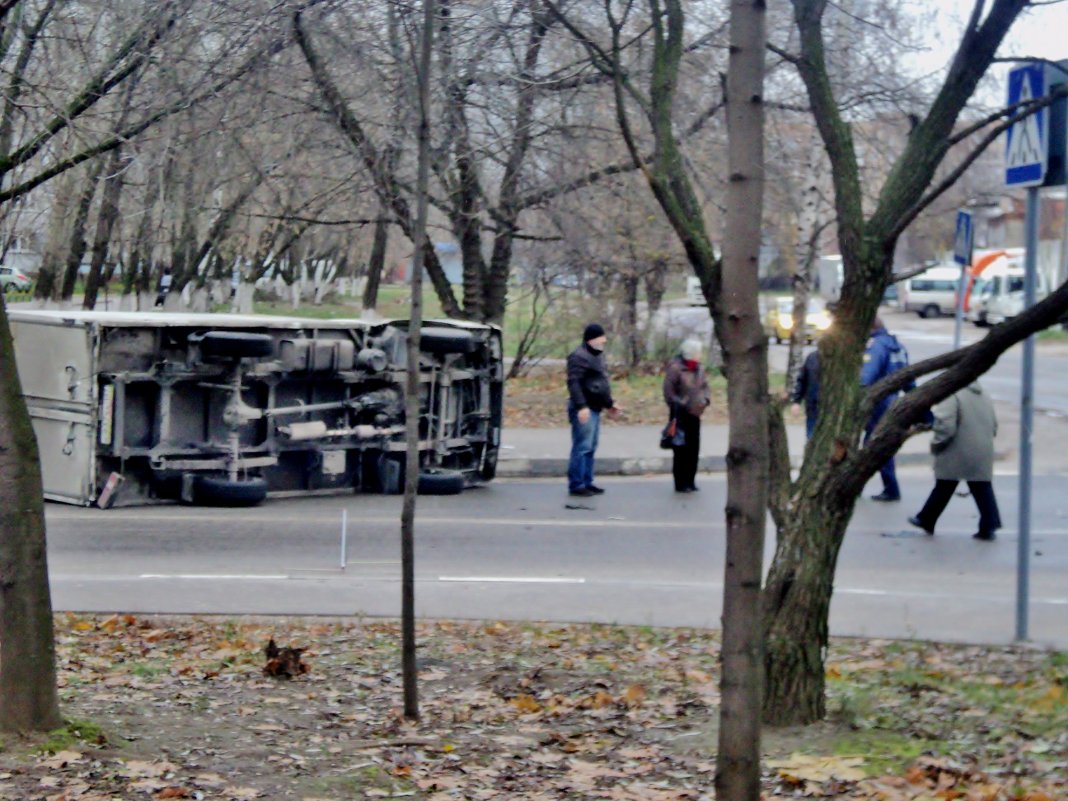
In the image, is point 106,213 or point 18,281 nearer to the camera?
point 106,213

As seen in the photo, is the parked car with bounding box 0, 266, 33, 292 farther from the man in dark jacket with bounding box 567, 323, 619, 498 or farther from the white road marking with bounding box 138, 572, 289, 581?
the white road marking with bounding box 138, 572, 289, 581

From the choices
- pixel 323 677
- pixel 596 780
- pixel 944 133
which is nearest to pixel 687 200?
pixel 944 133

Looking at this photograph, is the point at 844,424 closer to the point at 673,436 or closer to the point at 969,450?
the point at 969,450

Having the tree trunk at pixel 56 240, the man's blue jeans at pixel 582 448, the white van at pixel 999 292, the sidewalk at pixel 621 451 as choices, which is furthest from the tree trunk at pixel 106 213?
the white van at pixel 999 292

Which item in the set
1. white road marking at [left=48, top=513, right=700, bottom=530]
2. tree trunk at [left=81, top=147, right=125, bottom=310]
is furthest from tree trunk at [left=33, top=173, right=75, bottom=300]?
white road marking at [left=48, top=513, right=700, bottom=530]

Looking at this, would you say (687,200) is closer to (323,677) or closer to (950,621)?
(323,677)

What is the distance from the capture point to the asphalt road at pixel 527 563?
966 centimetres

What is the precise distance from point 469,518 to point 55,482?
414 centimetres

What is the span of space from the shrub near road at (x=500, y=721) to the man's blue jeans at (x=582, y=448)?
612 centimetres

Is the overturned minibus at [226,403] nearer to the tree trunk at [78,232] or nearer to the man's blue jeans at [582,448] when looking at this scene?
the man's blue jeans at [582,448]

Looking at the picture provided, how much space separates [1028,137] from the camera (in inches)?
328

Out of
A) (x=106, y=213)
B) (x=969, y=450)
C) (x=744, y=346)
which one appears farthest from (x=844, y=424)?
(x=106, y=213)

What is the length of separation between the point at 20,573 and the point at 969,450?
900 centimetres

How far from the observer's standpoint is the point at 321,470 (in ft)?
49.6
